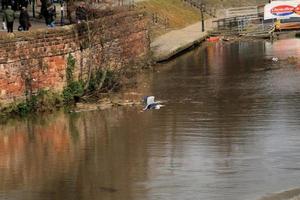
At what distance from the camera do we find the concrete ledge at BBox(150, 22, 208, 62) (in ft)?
148

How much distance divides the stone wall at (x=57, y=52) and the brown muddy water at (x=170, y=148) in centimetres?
170

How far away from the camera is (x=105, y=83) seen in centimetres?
3272

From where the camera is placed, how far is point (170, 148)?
864 inches

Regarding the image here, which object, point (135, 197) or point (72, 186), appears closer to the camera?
point (135, 197)

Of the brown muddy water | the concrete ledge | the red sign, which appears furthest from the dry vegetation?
the brown muddy water

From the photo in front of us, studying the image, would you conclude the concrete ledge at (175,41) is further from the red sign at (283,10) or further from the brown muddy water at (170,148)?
the brown muddy water at (170,148)

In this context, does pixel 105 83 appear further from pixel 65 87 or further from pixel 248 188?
pixel 248 188

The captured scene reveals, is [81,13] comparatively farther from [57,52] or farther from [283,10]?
[283,10]

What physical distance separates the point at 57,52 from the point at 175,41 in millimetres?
20173

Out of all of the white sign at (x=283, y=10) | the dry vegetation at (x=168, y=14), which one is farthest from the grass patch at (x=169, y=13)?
the white sign at (x=283, y=10)

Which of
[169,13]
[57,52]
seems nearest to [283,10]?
[169,13]

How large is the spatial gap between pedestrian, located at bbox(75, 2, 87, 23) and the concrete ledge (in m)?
7.89

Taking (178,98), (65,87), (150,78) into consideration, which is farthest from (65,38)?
(150,78)

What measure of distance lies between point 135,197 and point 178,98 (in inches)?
563
